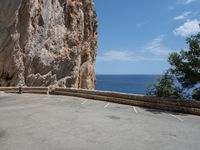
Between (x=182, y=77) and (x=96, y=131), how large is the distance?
9.26 meters

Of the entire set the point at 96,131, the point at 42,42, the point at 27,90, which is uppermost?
the point at 42,42

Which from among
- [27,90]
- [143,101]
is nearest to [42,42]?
[27,90]

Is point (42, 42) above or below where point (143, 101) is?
above

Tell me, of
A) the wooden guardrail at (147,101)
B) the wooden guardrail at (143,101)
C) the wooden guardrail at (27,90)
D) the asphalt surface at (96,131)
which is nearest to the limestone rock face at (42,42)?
the wooden guardrail at (27,90)

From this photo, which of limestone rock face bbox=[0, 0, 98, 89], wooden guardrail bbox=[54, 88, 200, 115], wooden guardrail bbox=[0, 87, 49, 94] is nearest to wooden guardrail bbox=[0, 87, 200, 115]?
wooden guardrail bbox=[54, 88, 200, 115]

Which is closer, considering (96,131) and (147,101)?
(96,131)

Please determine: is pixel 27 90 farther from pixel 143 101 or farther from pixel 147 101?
pixel 147 101

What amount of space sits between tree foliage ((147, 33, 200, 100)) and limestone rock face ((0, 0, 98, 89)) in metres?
18.0

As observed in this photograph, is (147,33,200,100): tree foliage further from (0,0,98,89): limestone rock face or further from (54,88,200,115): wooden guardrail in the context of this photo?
(0,0,98,89): limestone rock face

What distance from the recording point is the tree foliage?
48.8ft

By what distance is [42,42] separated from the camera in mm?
32125

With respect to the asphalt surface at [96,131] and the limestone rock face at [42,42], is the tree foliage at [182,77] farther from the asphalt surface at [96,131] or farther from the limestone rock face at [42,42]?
the limestone rock face at [42,42]

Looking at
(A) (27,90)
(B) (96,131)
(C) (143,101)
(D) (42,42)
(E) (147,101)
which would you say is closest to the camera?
(B) (96,131)

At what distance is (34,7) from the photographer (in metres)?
30.0
